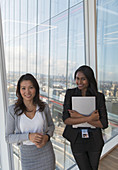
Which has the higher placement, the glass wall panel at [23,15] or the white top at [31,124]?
the glass wall panel at [23,15]

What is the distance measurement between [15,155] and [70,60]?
1556 mm

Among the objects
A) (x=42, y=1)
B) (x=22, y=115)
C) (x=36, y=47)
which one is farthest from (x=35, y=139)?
(x=42, y=1)

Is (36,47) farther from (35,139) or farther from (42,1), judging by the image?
(35,139)

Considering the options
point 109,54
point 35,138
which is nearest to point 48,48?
point 35,138

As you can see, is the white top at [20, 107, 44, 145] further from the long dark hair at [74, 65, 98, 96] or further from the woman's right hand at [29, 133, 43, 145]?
the long dark hair at [74, 65, 98, 96]

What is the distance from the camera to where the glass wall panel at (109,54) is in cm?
283

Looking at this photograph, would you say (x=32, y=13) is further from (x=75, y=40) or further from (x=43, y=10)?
(x=75, y=40)

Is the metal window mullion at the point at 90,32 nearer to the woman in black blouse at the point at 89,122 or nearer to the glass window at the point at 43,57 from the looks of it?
the glass window at the point at 43,57

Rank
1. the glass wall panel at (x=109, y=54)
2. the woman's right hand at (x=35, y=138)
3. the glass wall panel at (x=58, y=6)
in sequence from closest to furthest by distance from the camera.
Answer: the woman's right hand at (x=35, y=138)
the glass wall panel at (x=58, y=6)
the glass wall panel at (x=109, y=54)

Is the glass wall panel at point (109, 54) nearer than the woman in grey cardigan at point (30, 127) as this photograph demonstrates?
No

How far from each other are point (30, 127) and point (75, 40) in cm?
174

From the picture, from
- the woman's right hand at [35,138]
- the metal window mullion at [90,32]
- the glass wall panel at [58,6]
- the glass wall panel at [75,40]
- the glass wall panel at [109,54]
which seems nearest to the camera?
the woman's right hand at [35,138]

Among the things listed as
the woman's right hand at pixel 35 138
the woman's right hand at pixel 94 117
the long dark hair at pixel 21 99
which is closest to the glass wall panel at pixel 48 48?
the long dark hair at pixel 21 99

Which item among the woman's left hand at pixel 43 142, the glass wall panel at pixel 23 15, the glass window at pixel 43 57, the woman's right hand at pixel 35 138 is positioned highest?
the glass wall panel at pixel 23 15
